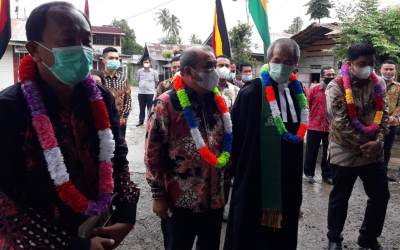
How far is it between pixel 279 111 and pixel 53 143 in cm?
197

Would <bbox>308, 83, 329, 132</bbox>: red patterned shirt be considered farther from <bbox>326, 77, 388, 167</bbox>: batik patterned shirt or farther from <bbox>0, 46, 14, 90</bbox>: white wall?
<bbox>0, 46, 14, 90</bbox>: white wall

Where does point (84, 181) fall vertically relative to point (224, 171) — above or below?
above

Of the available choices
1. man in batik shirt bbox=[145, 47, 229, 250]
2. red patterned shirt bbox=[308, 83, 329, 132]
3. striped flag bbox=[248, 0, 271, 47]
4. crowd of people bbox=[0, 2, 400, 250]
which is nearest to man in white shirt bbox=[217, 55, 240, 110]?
crowd of people bbox=[0, 2, 400, 250]

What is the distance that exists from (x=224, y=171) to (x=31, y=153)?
1.43m

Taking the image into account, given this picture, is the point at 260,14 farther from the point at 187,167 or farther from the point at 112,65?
the point at 112,65

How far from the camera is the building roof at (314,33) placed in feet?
43.6

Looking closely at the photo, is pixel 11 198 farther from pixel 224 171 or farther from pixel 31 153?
pixel 224 171

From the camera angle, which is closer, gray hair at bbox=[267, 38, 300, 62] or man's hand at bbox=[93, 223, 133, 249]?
man's hand at bbox=[93, 223, 133, 249]

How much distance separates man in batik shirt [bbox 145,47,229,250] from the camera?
8.25ft

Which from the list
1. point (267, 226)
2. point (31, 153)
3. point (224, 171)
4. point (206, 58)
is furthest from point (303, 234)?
point (31, 153)

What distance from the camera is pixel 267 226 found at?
3049 mm

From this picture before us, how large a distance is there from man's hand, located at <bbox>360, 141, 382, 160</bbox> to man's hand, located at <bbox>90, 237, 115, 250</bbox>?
2.64 m

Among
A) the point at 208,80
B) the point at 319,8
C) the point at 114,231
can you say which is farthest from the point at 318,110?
the point at 319,8

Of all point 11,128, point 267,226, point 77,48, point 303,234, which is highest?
point 77,48
